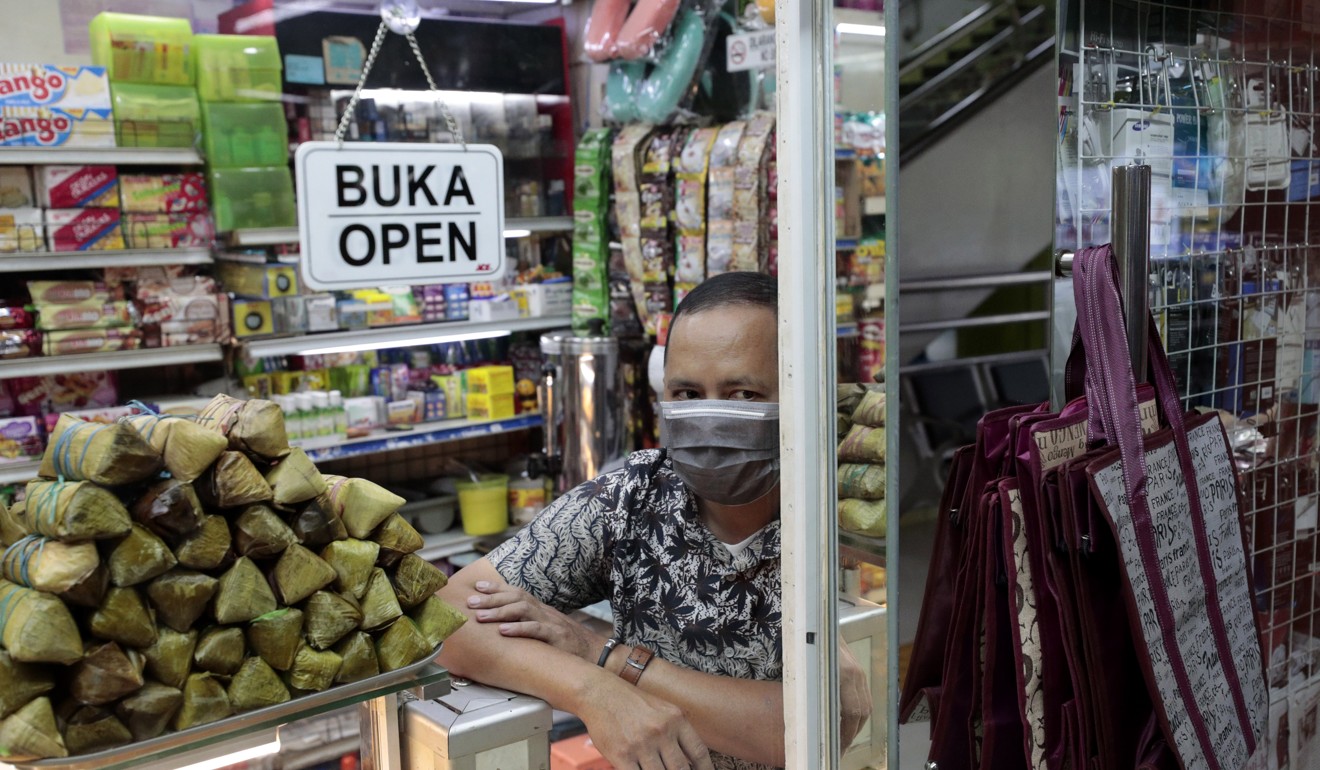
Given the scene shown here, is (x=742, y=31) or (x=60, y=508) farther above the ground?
(x=742, y=31)

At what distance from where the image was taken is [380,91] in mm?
4727

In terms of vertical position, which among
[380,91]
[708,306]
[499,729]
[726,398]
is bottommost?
[499,729]

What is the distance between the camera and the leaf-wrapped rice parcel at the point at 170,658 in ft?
3.86

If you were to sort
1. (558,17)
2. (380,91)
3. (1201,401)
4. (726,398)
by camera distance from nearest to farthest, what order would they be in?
(726,398)
(1201,401)
(380,91)
(558,17)

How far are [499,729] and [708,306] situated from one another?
65 cm

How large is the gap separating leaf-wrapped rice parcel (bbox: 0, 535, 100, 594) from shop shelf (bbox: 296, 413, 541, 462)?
3138mm

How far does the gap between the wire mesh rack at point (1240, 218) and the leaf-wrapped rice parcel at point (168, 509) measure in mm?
1133

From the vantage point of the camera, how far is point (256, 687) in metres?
1.23

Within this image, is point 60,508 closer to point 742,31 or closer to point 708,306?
point 708,306

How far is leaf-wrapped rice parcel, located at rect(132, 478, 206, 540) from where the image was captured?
119 cm

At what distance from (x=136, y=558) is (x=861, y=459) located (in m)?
0.78

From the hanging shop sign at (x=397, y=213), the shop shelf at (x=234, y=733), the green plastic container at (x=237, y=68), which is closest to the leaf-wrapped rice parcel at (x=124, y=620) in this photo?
the shop shelf at (x=234, y=733)

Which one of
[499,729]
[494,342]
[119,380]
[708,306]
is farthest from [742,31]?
[499,729]

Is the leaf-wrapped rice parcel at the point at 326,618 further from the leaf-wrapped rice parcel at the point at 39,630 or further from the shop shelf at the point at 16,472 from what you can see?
the shop shelf at the point at 16,472
